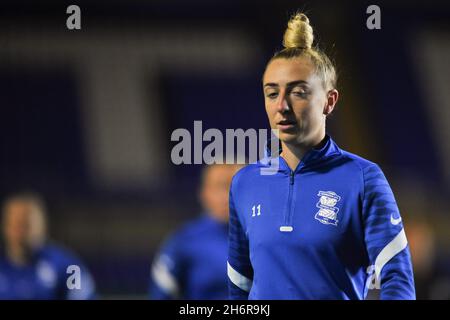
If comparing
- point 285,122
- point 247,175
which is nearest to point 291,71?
point 285,122

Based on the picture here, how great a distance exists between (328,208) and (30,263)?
500 cm

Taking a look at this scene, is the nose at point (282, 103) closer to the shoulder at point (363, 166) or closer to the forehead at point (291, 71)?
the forehead at point (291, 71)

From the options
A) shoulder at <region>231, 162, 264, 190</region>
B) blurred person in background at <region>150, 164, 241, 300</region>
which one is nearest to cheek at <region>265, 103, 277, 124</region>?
shoulder at <region>231, 162, 264, 190</region>

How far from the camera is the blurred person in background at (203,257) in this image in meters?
5.41

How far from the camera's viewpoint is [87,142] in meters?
13.6

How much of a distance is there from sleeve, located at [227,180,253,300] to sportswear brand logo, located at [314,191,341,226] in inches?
10.0

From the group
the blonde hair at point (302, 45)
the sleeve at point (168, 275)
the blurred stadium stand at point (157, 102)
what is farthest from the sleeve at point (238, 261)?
the blurred stadium stand at point (157, 102)

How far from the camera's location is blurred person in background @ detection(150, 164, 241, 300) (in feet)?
17.8

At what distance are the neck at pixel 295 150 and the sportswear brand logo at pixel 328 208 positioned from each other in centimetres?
→ 14

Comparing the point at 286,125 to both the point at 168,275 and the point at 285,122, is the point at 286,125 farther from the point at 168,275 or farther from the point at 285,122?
the point at 168,275

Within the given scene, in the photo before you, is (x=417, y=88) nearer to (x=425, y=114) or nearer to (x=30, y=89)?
(x=425, y=114)

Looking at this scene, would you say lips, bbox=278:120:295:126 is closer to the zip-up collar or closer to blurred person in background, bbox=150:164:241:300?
the zip-up collar

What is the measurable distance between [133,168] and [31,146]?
1682 mm
